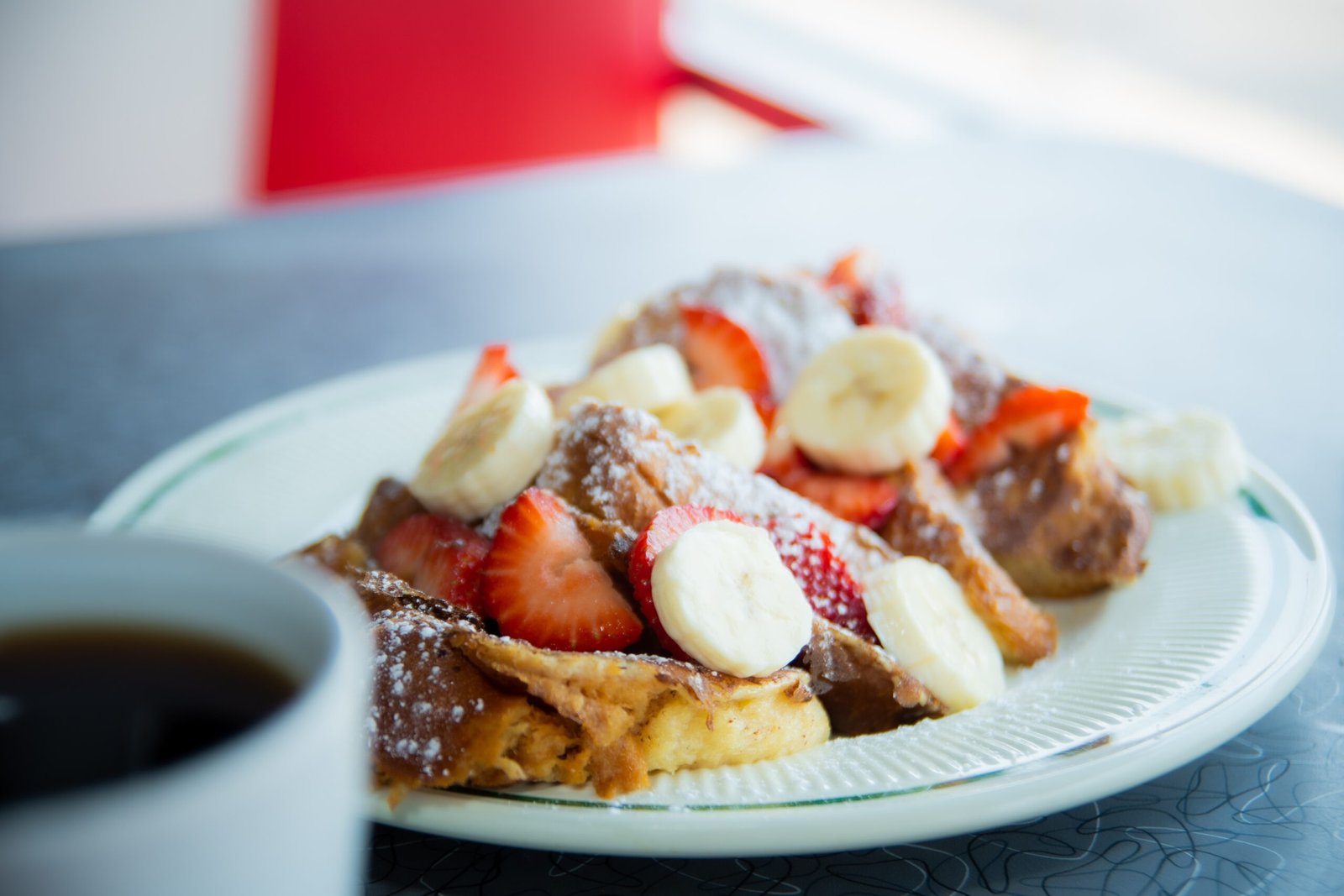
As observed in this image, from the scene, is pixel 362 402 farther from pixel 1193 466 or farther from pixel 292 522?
pixel 1193 466

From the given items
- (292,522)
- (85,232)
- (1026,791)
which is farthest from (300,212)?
(1026,791)

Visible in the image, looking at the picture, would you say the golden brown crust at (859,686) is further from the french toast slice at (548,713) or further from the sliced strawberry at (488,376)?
the sliced strawberry at (488,376)

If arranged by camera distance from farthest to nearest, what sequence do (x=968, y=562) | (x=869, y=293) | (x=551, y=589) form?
(x=869, y=293), (x=968, y=562), (x=551, y=589)

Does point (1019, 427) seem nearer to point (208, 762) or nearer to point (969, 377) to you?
point (969, 377)

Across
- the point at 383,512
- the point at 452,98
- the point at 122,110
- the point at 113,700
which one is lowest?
the point at 122,110

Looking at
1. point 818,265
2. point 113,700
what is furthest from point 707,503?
point 818,265

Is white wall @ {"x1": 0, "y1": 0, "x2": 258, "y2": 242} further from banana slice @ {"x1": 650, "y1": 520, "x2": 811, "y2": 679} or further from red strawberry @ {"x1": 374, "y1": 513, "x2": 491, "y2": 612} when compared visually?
banana slice @ {"x1": 650, "y1": 520, "x2": 811, "y2": 679}
